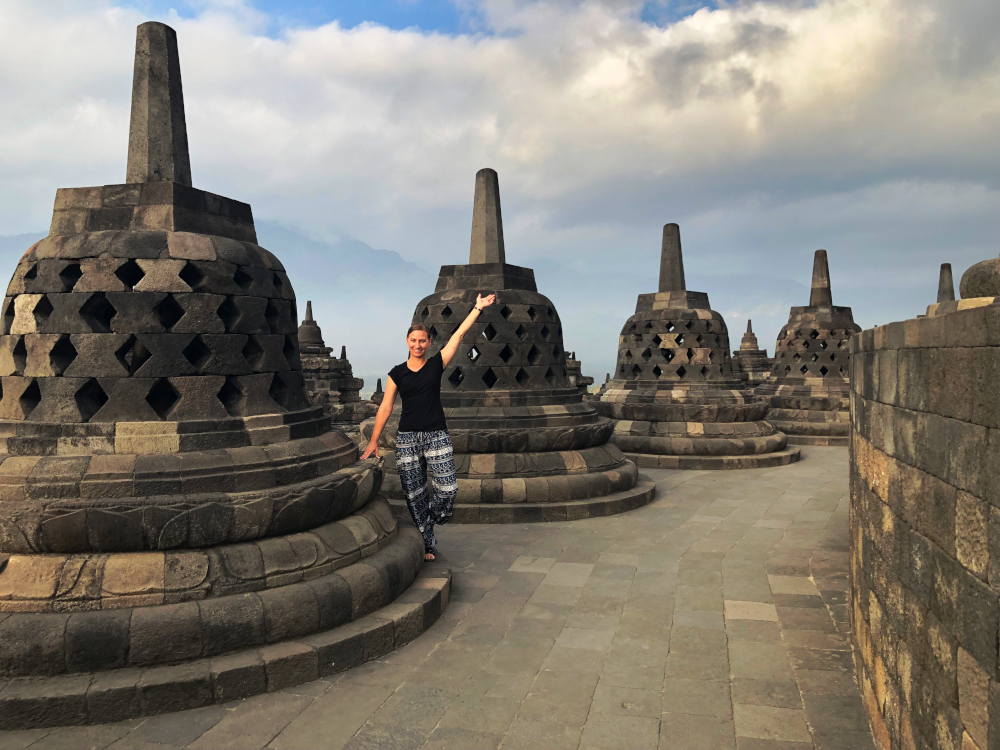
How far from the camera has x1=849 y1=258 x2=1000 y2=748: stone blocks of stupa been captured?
2131 millimetres

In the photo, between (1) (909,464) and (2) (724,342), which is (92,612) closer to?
(1) (909,464)

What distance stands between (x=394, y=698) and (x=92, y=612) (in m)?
1.76

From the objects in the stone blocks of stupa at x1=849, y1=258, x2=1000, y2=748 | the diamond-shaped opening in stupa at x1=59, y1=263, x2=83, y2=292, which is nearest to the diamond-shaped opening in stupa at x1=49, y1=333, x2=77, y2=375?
the diamond-shaped opening in stupa at x1=59, y1=263, x2=83, y2=292

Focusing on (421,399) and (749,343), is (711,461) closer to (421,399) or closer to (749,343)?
(421,399)

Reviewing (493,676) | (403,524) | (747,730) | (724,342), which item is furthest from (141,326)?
(724,342)

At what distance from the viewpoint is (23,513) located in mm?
4035

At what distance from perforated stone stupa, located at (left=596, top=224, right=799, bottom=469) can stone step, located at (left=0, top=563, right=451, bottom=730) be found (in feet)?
28.4

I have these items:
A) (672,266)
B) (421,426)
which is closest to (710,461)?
(672,266)

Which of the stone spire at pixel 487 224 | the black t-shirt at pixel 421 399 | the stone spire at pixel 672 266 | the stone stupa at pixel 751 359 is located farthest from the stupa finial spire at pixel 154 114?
the stone stupa at pixel 751 359

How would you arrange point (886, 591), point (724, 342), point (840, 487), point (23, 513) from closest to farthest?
point (886, 591) → point (23, 513) → point (840, 487) → point (724, 342)

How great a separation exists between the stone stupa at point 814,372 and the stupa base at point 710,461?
136 inches

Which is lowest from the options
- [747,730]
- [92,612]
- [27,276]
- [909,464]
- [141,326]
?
[747,730]

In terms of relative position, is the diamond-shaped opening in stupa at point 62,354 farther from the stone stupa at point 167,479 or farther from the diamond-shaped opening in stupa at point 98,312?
the diamond-shaped opening in stupa at point 98,312

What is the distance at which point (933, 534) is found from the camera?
2.60 m
